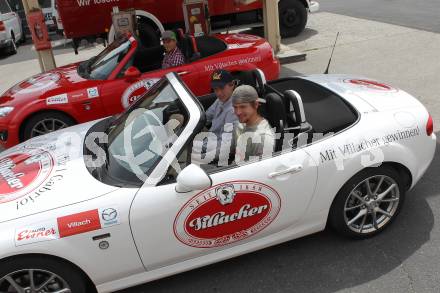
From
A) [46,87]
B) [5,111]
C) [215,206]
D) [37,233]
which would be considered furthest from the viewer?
[46,87]

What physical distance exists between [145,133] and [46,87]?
3.07 metres

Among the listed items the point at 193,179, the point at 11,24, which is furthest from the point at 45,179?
the point at 11,24

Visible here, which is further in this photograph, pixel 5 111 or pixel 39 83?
pixel 39 83

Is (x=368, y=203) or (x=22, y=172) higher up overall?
(x=22, y=172)

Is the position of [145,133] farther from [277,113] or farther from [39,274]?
[39,274]

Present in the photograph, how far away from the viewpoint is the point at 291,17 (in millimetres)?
11828

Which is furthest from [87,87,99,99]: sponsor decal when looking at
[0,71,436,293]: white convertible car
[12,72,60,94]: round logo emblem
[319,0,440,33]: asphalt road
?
[319,0,440,33]: asphalt road

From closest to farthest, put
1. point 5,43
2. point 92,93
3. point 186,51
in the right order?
point 92,93, point 186,51, point 5,43

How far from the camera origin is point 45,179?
309 cm

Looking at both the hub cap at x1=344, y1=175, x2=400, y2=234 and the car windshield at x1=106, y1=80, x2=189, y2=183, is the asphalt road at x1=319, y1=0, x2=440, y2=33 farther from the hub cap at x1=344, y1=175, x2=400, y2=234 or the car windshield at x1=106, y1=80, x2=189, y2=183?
the car windshield at x1=106, y1=80, x2=189, y2=183

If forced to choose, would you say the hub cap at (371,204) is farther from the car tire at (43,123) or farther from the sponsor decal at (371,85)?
the car tire at (43,123)

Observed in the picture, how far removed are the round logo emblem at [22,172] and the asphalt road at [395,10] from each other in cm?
1014

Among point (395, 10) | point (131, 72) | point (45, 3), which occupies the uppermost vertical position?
point (45, 3)

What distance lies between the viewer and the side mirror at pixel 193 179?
2.70 metres
